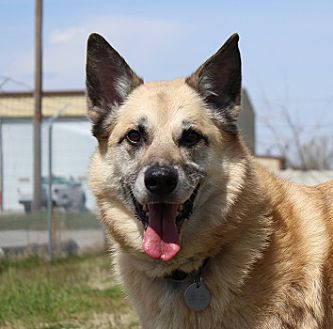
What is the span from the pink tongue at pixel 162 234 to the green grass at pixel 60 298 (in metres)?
2.23

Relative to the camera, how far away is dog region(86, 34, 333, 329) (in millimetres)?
4270

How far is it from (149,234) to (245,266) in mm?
590

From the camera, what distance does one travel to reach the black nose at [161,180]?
4.18 m

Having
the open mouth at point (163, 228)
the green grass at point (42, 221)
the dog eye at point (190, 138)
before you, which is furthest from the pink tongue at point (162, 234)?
the green grass at point (42, 221)

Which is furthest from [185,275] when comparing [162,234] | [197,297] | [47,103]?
[47,103]

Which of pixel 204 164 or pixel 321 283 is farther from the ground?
pixel 204 164

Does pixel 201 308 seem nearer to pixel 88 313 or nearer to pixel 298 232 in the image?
pixel 298 232

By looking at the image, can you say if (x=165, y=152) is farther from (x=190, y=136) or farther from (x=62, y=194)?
(x=62, y=194)

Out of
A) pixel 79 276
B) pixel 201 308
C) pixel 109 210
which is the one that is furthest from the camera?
pixel 79 276

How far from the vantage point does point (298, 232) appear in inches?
178

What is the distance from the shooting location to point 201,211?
4.49 metres

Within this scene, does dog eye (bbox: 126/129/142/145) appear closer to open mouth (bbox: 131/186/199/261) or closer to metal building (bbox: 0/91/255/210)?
open mouth (bbox: 131/186/199/261)

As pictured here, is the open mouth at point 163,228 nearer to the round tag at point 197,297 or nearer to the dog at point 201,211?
the dog at point 201,211

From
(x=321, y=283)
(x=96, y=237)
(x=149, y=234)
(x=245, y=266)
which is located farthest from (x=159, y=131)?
(x=96, y=237)
